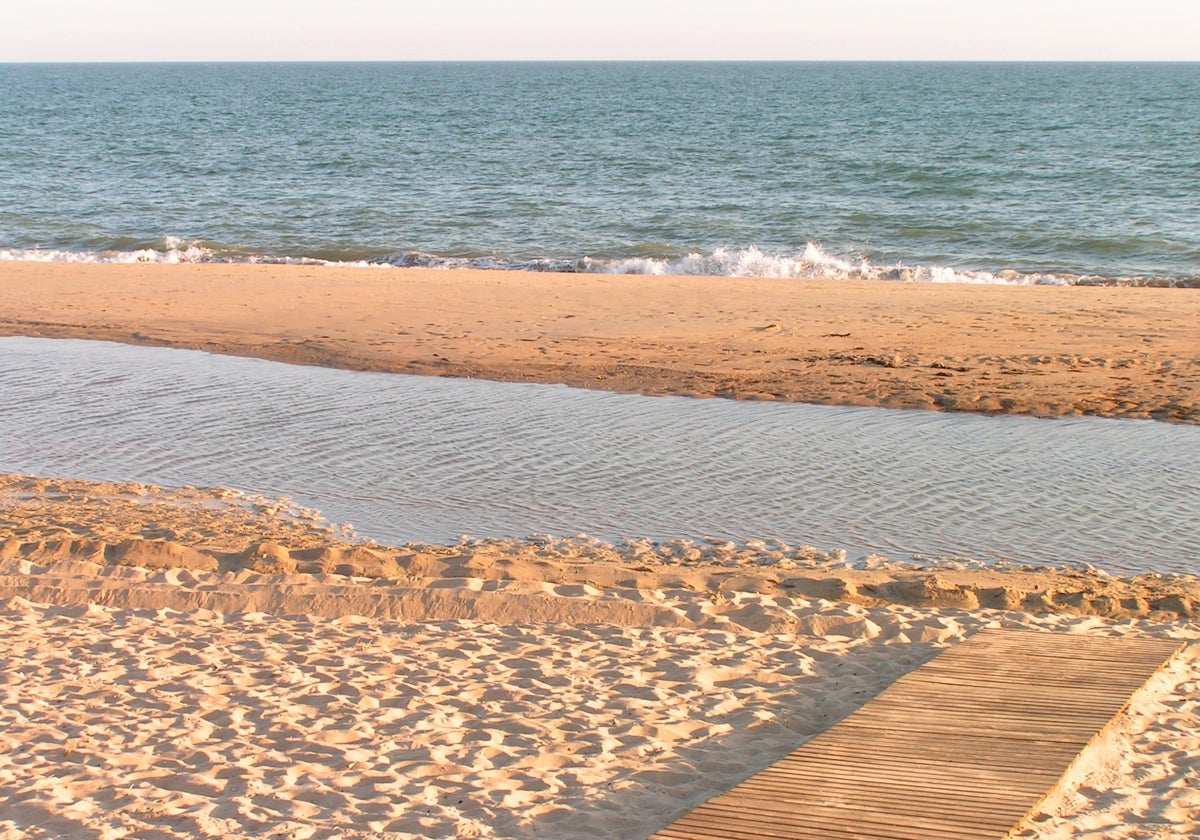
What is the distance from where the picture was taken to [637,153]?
3881 centimetres

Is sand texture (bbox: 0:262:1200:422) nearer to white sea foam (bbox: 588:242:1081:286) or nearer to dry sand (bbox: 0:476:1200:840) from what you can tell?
white sea foam (bbox: 588:242:1081:286)

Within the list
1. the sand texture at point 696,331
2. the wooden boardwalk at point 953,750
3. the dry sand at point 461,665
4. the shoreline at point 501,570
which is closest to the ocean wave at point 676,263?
the sand texture at point 696,331

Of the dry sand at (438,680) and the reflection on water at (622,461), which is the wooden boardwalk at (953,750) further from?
the reflection on water at (622,461)

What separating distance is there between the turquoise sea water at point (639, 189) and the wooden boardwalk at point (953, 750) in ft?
46.8

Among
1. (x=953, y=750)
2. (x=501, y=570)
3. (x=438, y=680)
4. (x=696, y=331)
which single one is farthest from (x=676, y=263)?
(x=953, y=750)

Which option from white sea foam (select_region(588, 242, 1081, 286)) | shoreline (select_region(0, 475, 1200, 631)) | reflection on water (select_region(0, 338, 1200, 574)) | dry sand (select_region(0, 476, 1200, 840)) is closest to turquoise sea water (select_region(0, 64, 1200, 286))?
white sea foam (select_region(588, 242, 1081, 286))

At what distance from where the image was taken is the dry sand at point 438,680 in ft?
13.7

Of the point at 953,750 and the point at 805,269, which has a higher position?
the point at 805,269

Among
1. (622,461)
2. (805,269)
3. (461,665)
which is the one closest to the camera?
(461,665)

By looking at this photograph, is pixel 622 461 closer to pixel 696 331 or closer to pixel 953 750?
pixel 953 750

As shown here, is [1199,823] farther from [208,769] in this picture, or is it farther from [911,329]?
[911,329]

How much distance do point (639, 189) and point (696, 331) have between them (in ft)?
56.7

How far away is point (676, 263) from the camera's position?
20.1 meters

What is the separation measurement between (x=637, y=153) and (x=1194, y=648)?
114 ft
